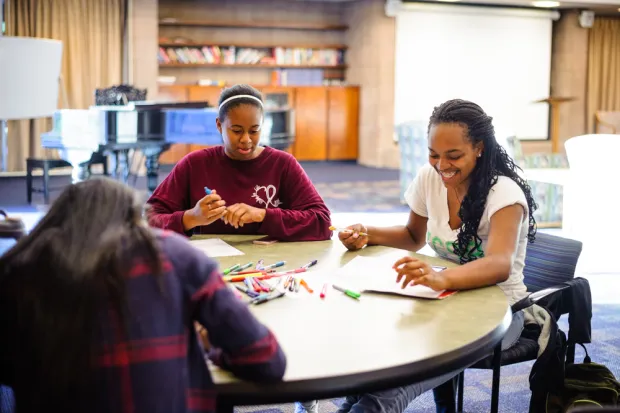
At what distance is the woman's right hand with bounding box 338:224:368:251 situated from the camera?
6.66 ft

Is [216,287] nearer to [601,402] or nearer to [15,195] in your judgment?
[601,402]

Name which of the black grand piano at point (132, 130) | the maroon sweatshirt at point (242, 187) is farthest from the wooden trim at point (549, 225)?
the maroon sweatshirt at point (242, 187)

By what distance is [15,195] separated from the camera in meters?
8.08

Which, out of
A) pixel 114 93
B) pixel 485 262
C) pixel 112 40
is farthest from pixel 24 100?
pixel 112 40

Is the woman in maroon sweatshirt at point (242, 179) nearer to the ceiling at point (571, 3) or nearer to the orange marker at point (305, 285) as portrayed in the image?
the orange marker at point (305, 285)

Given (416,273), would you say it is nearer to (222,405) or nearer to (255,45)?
(222,405)

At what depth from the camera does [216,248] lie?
2.04 m

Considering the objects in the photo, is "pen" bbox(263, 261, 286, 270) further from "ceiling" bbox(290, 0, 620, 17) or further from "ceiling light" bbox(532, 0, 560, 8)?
"ceiling light" bbox(532, 0, 560, 8)

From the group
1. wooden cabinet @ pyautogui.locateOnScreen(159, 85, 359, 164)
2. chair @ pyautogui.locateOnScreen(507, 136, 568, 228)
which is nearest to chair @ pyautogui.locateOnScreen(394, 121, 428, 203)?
chair @ pyautogui.locateOnScreen(507, 136, 568, 228)

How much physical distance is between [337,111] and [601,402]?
9755mm

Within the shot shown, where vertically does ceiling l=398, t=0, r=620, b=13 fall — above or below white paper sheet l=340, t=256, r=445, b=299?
above

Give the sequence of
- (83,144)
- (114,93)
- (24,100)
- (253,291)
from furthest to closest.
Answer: (114,93) → (83,144) → (24,100) → (253,291)

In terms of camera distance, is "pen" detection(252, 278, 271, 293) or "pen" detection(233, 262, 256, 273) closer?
"pen" detection(252, 278, 271, 293)

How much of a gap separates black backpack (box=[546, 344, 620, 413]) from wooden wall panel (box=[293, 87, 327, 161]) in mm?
9402
